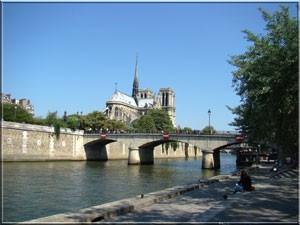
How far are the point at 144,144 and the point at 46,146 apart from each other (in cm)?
1686

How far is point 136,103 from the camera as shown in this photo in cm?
18175

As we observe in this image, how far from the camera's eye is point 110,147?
270ft

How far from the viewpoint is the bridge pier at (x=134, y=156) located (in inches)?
2627

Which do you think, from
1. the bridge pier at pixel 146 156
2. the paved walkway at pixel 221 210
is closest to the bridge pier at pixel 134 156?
the bridge pier at pixel 146 156

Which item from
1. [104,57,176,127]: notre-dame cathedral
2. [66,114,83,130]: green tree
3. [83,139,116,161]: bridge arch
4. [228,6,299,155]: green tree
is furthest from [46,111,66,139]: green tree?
[104,57,176,127]: notre-dame cathedral

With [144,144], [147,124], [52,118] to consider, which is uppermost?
[147,124]

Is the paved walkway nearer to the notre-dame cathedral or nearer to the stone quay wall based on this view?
the stone quay wall

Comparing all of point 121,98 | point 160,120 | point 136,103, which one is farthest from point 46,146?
point 136,103

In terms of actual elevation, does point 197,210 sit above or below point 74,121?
below

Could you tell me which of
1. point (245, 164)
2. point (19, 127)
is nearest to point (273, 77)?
point (19, 127)

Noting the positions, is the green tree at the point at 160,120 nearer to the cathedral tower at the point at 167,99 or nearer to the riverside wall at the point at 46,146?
the riverside wall at the point at 46,146

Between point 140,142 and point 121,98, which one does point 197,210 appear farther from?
point 121,98

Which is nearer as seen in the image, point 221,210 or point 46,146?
point 221,210

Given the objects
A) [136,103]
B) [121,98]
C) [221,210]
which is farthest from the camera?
[136,103]
